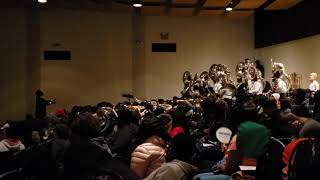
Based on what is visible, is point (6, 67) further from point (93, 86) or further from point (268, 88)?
point (268, 88)

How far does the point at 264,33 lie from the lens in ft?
55.9

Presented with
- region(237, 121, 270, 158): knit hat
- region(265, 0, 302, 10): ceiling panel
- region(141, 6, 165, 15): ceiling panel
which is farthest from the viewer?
region(141, 6, 165, 15): ceiling panel

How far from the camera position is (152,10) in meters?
15.9

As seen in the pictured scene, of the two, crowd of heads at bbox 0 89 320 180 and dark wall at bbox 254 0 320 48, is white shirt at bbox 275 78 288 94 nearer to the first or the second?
dark wall at bbox 254 0 320 48

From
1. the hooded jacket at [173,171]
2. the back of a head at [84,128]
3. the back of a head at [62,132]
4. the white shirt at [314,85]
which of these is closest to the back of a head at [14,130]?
the back of a head at [62,132]

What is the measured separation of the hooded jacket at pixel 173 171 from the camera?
312cm

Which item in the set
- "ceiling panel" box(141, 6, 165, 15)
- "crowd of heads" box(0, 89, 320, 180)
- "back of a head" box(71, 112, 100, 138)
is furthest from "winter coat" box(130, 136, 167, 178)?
"ceiling panel" box(141, 6, 165, 15)

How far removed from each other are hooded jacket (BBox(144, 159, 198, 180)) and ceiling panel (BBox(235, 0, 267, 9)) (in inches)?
442

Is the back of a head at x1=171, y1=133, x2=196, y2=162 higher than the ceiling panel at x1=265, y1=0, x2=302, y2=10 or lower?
lower

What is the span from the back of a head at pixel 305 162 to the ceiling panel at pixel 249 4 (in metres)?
11.1

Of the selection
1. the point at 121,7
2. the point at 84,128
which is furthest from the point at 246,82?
the point at 84,128

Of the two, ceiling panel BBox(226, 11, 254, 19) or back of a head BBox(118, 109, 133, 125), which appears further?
ceiling panel BBox(226, 11, 254, 19)

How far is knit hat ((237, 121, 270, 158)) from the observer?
10.7ft

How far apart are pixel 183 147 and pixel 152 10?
42.7 ft
